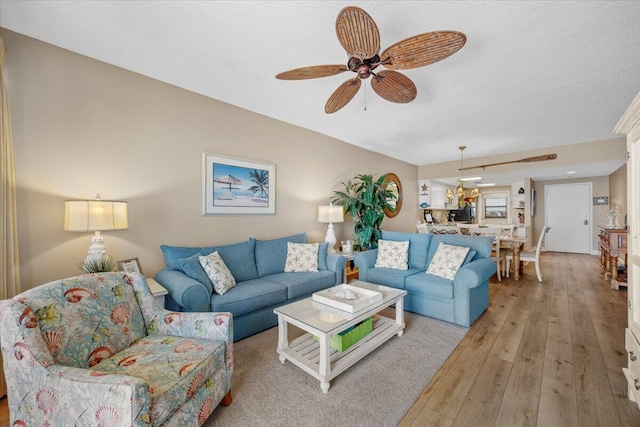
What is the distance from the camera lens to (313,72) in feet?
5.94

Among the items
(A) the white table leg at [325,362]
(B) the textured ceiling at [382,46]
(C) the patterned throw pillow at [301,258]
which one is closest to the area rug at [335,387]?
(A) the white table leg at [325,362]

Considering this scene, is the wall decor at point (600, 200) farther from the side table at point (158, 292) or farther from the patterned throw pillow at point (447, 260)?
the side table at point (158, 292)

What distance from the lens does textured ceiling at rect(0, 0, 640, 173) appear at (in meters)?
1.68

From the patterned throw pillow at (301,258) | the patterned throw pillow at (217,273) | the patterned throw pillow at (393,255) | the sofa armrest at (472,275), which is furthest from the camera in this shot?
the patterned throw pillow at (393,255)

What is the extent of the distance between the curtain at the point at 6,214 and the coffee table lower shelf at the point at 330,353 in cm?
193

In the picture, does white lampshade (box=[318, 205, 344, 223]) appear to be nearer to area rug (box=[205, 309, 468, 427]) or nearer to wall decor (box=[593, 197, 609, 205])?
area rug (box=[205, 309, 468, 427])

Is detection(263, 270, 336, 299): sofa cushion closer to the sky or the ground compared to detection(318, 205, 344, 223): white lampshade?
closer to the ground

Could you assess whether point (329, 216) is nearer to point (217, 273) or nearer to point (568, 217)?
point (217, 273)

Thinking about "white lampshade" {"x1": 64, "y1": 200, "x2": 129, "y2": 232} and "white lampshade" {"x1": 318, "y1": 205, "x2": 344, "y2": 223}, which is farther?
"white lampshade" {"x1": 318, "y1": 205, "x2": 344, "y2": 223}

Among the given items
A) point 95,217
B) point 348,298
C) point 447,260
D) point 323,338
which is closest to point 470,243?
point 447,260

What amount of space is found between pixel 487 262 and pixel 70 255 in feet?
13.5

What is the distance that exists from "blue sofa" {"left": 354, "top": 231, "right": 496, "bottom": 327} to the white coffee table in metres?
0.68

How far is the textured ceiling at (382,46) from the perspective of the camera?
1.68 meters

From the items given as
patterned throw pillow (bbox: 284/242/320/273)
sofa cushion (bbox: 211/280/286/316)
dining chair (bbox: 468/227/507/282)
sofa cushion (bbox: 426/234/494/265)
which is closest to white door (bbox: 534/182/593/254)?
dining chair (bbox: 468/227/507/282)
